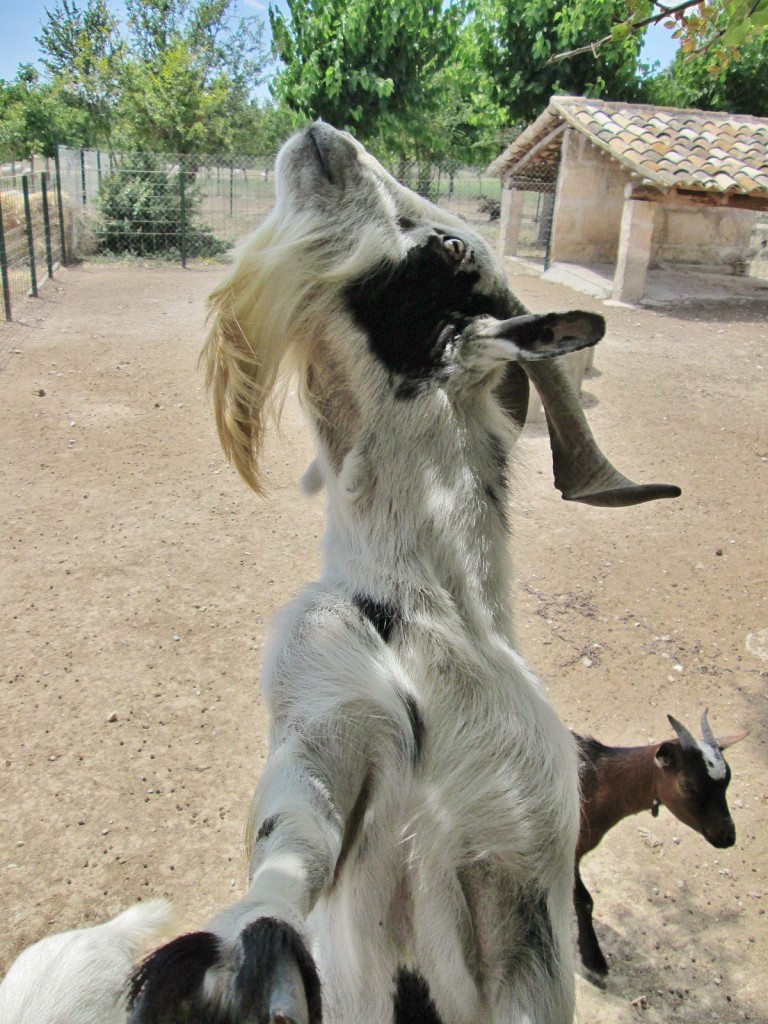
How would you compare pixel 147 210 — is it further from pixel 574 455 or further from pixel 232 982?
pixel 232 982

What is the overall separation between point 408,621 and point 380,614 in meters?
0.05

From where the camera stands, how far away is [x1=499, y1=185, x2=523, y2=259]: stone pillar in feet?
64.1

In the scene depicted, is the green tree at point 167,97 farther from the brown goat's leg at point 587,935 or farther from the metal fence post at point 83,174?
the brown goat's leg at point 587,935

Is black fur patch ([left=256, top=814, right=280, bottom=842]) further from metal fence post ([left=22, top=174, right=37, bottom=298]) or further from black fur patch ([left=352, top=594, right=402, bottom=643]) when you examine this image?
metal fence post ([left=22, top=174, right=37, bottom=298])

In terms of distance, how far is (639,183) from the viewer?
44.7 feet

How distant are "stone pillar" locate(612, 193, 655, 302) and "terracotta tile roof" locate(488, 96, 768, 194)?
545 mm

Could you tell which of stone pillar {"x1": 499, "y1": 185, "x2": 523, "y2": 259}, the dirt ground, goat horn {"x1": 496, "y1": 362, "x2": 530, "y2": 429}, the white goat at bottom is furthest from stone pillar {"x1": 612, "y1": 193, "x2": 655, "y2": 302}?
the white goat at bottom

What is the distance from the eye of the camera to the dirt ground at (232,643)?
3.07 metres

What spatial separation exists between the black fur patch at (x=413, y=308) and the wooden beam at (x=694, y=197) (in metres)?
13.2

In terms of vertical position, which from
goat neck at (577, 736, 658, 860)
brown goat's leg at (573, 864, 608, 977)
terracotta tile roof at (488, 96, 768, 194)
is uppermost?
terracotta tile roof at (488, 96, 768, 194)

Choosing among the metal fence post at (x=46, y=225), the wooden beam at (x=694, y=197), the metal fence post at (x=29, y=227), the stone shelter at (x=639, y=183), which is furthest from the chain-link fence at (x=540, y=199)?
the metal fence post at (x=29, y=227)

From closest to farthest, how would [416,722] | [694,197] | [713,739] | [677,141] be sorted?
[416,722], [713,739], [694,197], [677,141]

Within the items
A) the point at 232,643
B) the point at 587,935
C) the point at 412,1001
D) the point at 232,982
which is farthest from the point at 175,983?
the point at 232,643

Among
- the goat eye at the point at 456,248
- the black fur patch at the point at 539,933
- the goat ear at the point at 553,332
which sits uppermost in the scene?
the goat eye at the point at 456,248
